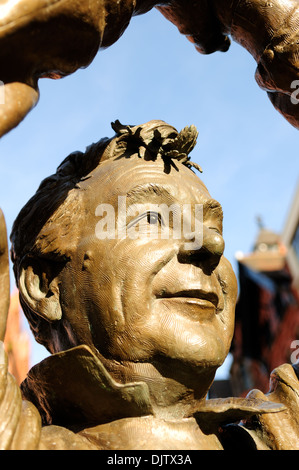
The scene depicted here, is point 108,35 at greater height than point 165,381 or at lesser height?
greater

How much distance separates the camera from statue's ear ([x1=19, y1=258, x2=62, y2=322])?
214 centimetres

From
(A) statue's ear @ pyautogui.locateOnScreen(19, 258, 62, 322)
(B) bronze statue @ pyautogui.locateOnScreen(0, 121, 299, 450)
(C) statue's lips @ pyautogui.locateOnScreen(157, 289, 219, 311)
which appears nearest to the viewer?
(B) bronze statue @ pyautogui.locateOnScreen(0, 121, 299, 450)

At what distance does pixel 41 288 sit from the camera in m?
2.22

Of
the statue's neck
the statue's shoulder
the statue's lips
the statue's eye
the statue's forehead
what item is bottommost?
the statue's shoulder

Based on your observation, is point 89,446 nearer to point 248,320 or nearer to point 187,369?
point 187,369

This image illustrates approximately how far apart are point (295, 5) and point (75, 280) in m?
1.48

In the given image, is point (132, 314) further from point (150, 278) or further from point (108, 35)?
point (108, 35)

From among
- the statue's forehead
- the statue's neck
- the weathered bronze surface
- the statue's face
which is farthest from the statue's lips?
the weathered bronze surface

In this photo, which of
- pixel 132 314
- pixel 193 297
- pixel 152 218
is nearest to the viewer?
pixel 132 314

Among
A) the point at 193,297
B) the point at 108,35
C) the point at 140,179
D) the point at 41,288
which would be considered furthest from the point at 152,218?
the point at 108,35

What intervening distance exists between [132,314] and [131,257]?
0.72 feet

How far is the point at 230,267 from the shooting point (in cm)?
236

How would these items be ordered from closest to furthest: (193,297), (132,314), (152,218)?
(132,314), (193,297), (152,218)

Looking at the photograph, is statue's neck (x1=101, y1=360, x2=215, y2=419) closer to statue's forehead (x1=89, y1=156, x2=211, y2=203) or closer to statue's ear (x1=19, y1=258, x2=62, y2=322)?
statue's ear (x1=19, y1=258, x2=62, y2=322)
